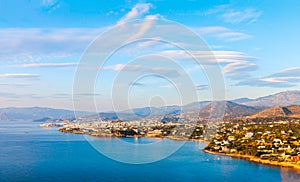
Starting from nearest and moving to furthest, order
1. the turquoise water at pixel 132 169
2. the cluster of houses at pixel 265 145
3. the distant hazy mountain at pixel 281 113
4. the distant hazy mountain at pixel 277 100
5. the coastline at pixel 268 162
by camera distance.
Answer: the turquoise water at pixel 132 169 < the coastline at pixel 268 162 < the cluster of houses at pixel 265 145 < the distant hazy mountain at pixel 281 113 < the distant hazy mountain at pixel 277 100

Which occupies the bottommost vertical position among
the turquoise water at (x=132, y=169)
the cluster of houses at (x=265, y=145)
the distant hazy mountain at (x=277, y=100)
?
the turquoise water at (x=132, y=169)

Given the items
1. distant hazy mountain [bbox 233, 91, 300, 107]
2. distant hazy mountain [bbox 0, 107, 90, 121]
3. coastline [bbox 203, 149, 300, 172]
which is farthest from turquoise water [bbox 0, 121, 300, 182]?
distant hazy mountain [bbox 233, 91, 300, 107]

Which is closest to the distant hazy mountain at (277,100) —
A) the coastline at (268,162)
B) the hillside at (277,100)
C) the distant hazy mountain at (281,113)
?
the hillside at (277,100)

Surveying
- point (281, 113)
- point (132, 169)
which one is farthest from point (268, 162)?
point (281, 113)

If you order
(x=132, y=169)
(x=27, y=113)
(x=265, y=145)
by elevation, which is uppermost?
(x=27, y=113)

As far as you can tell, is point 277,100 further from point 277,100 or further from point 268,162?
point 268,162

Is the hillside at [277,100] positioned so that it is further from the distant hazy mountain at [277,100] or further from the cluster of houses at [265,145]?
the cluster of houses at [265,145]

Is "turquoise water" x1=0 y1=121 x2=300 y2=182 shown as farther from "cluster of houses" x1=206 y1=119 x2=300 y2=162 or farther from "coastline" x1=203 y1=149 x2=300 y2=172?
"cluster of houses" x1=206 y1=119 x2=300 y2=162

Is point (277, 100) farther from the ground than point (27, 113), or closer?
farther from the ground

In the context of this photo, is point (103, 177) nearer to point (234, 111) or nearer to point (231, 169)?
point (231, 169)

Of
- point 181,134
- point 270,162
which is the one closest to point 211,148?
point 270,162

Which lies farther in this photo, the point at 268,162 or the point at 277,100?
the point at 277,100

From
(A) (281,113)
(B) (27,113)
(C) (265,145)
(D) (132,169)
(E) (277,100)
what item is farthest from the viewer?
(B) (27,113)
